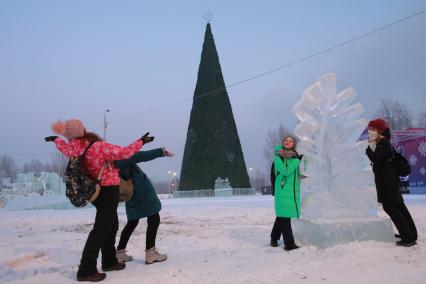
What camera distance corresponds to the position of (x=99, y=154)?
385cm

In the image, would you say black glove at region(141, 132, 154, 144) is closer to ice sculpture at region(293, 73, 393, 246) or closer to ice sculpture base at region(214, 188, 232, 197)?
ice sculpture at region(293, 73, 393, 246)

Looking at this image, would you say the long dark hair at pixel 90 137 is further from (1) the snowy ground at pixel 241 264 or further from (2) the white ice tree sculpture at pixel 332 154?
(2) the white ice tree sculpture at pixel 332 154

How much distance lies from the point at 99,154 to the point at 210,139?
24.7m

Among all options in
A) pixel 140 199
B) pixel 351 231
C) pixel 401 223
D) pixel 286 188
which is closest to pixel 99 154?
pixel 140 199

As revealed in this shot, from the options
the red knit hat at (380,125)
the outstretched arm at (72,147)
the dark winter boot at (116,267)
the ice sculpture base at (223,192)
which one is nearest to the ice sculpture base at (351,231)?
the red knit hat at (380,125)

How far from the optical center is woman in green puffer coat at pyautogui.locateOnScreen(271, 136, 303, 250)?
5270 millimetres

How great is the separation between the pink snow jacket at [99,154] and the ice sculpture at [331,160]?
272cm

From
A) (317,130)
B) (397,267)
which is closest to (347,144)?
(317,130)

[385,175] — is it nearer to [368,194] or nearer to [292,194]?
[368,194]

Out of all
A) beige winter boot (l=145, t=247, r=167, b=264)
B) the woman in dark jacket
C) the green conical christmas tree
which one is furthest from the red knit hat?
the green conical christmas tree

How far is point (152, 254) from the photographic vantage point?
14.7ft

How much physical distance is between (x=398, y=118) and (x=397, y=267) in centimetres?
4860

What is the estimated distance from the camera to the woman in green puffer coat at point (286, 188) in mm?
5270

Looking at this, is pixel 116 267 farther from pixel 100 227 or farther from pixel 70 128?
pixel 70 128
